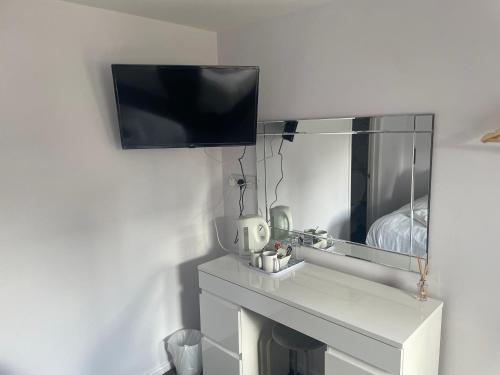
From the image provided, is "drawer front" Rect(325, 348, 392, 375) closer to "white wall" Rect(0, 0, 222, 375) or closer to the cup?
the cup

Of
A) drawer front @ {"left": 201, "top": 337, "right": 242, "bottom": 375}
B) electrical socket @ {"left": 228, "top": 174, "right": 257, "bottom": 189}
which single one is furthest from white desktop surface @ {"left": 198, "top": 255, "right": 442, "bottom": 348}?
electrical socket @ {"left": 228, "top": 174, "right": 257, "bottom": 189}

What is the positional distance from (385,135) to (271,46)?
2.73 feet

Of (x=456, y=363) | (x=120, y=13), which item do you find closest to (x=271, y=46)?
(x=120, y=13)

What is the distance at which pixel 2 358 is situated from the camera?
1.68 meters

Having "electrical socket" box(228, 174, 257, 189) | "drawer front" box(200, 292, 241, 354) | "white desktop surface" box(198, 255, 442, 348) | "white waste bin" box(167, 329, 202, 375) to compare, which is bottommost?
"white waste bin" box(167, 329, 202, 375)

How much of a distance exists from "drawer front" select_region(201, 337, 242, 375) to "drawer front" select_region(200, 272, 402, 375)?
312 millimetres

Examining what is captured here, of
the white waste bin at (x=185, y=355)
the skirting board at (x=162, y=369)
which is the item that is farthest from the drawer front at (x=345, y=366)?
the skirting board at (x=162, y=369)

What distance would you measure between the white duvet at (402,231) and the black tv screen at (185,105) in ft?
2.65

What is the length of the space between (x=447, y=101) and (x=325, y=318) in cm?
100

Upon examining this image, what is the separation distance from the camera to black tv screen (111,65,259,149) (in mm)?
1794

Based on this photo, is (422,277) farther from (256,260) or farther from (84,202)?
(84,202)

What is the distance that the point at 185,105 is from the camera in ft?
6.25

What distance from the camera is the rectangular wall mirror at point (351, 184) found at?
1604 millimetres

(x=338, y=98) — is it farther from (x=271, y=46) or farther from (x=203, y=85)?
(x=203, y=85)
